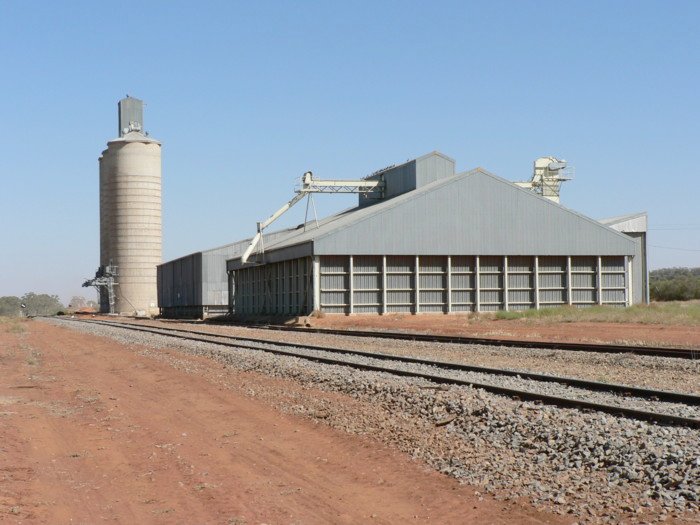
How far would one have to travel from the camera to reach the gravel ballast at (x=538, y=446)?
776 centimetres

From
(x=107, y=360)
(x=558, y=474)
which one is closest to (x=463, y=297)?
(x=107, y=360)

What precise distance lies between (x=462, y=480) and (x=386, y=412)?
438 centimetres

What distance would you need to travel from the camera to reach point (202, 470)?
31.1ft

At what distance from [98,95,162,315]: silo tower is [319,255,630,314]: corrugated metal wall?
5323 cm

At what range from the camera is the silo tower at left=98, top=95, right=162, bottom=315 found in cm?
9544

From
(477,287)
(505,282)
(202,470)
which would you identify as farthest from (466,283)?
(202,470)

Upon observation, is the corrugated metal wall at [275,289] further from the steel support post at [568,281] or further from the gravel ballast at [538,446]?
the gravel ballast at [538,446]

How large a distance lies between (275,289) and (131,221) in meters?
44.3

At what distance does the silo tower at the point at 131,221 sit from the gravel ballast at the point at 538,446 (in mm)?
83485

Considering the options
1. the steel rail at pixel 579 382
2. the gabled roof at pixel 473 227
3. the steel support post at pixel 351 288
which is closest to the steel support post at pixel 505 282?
the gabled roof at pixel 473 227

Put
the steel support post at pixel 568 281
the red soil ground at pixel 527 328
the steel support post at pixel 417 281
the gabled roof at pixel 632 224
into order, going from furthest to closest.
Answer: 1. the gabled roof at pixel 632 224
2. the steel support post at pixel 568 281
3. the steel support post at pixel 417 281
4. the red soil ground at pixel 527 328

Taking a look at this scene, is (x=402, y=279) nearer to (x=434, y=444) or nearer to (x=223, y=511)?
(x=434, y=444)

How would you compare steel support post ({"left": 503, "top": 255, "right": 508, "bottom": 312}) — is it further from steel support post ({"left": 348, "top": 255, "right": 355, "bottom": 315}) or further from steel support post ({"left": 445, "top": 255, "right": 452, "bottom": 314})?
steel support post ({"left": 348, "top": 255, "right": 355, "bottom": 315})

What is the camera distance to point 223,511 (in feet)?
25.5
